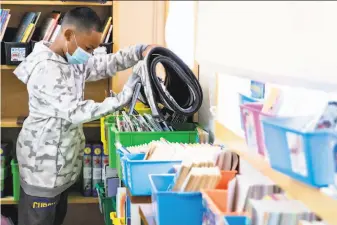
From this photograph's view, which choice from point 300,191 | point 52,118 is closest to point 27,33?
point 52,118

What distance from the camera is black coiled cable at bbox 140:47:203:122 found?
2.25 m

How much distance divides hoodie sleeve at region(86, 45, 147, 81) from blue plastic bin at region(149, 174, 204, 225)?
141 cm

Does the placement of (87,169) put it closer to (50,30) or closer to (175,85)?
(50,30)

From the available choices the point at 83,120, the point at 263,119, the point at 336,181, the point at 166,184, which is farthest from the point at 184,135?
the point at 336,181

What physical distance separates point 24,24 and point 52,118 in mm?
858

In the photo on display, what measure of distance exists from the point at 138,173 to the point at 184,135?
526 mm

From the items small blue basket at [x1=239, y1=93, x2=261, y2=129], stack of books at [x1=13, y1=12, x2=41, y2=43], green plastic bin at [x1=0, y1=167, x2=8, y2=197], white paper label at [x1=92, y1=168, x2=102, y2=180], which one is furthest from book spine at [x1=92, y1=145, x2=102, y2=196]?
small blue basket at [x1=239, y1=93, x2=261, y2=129]

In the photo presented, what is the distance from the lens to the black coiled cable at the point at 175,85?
2.25 metres

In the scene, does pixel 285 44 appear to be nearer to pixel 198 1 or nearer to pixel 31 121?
pixel 198 1

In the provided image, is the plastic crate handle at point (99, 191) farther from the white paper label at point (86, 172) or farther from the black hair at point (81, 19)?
the black hair at point (81, 19)

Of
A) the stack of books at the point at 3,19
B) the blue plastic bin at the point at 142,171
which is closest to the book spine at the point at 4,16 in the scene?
the stack of books at the point at 3,19

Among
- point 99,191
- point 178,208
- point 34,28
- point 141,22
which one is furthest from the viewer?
point 141,22

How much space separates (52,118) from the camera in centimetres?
262

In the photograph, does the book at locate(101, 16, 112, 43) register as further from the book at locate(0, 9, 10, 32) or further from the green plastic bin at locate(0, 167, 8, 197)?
the green plastic bin at locate(0, 167, 8, 197)
